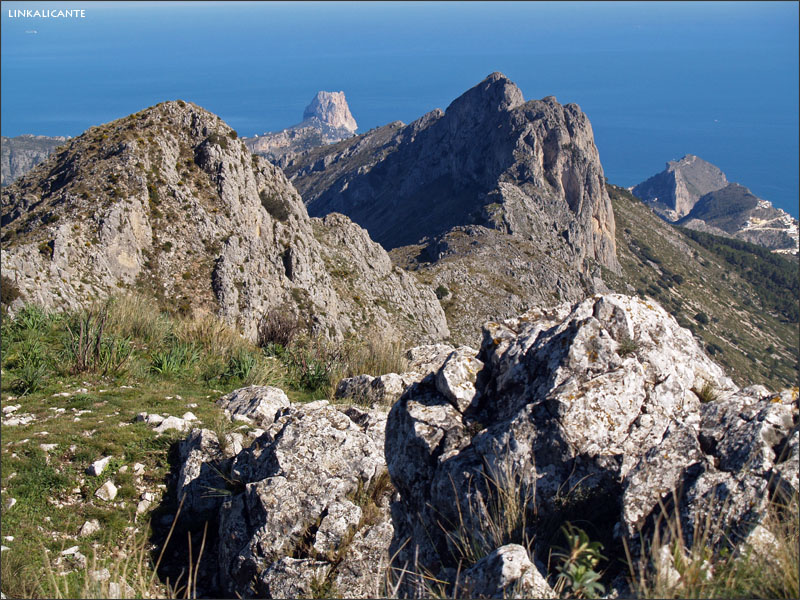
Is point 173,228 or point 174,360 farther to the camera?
point 173,228

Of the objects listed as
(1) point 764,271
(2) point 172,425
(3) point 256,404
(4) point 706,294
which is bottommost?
(2) point 172,425

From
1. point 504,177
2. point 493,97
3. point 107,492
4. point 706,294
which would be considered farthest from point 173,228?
point 706,294

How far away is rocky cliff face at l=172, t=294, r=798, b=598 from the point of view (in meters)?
4.29

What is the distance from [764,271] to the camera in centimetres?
17125

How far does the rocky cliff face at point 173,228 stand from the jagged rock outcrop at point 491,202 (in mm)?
26676

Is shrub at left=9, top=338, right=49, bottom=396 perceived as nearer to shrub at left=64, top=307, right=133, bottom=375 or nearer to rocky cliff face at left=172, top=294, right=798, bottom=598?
shrub at left=64, top=307, right=133, bottom=375

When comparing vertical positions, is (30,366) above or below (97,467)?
above

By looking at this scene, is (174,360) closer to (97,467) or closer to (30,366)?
(30,366)

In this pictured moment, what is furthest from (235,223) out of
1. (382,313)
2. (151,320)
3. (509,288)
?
(509,288)

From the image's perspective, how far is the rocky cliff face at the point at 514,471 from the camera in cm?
429

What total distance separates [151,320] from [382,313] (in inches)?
1474

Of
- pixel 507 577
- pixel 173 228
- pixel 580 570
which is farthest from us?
pixel 173 228

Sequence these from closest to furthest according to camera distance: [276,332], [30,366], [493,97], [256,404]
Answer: [256,404], [30,366], [276,332], [493,97]

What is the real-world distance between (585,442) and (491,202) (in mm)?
102301
